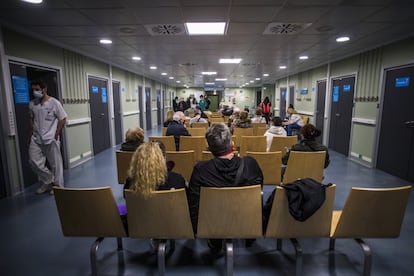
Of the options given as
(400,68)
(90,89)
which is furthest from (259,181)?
(90,89)

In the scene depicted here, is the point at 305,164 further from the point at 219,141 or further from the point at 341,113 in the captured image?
the point at 341,113

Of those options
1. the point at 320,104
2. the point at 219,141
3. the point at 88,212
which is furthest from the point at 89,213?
the point at 320,104

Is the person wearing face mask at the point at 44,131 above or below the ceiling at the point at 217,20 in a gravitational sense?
below

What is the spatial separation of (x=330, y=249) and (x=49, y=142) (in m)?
3.79

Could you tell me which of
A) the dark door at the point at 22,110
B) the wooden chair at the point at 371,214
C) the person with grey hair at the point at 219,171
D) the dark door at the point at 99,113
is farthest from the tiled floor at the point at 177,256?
the dark door at the point at 99,113

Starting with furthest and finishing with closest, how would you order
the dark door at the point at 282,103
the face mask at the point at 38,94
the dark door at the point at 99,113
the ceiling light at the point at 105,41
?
the dark door at the point at 282,103 → the dark door at the point at 99,113 → the ceiling light at the point at 105,41 → the face mask at the point at 38,94

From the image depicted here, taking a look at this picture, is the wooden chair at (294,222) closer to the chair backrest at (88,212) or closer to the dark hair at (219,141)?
the dark hair at (219,141)

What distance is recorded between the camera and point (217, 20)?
3430 mm

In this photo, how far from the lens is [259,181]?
1.90m

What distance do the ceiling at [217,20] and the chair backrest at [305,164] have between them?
1.77 m

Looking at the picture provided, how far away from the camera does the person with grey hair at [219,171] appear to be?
1.75 meters

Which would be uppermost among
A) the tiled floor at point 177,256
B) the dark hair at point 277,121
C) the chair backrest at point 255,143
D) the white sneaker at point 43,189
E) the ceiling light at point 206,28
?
the ceiling light at point 206,28

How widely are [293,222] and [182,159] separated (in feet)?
5.07

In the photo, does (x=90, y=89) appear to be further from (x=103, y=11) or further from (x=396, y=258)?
(x=396, y=258)
